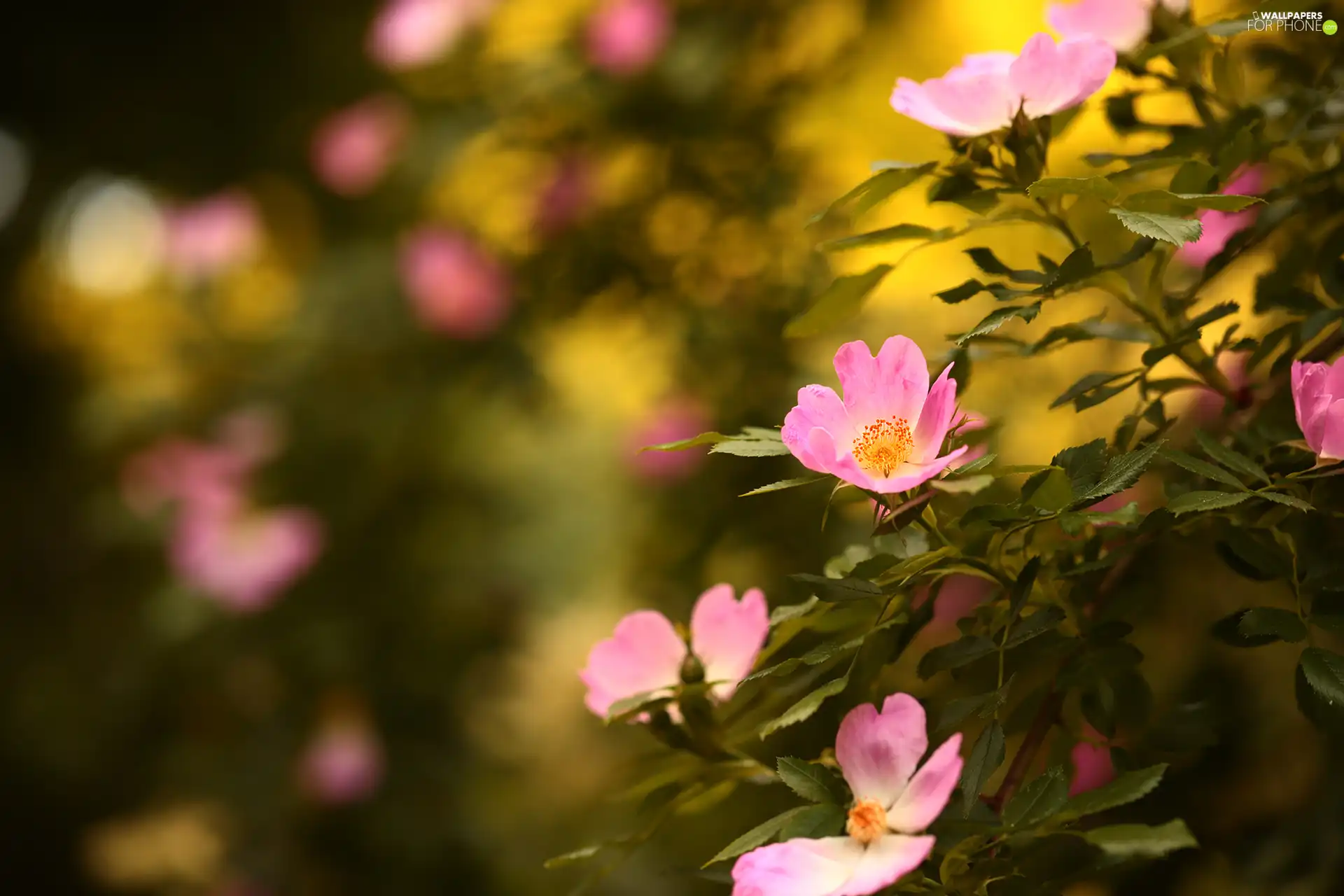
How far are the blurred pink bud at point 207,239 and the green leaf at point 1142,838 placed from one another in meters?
1.39

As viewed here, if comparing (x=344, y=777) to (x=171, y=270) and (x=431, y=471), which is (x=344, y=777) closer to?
(x=431, y=471)

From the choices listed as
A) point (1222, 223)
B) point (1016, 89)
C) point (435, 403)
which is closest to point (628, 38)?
point (435, 403)

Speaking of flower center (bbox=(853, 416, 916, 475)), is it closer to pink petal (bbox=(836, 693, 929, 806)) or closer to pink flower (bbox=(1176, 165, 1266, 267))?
pink petal (bbox=(836, 693, 929, 806))

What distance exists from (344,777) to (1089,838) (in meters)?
1.14

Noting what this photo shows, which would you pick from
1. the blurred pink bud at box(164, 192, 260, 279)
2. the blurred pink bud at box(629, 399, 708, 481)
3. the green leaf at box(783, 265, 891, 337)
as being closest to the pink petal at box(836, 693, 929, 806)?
the green leaf at box(783, 265, 891, 337)

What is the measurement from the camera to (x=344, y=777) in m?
1.25

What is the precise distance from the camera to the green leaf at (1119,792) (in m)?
0.24

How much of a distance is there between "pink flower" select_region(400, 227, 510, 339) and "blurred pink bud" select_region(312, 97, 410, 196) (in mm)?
158

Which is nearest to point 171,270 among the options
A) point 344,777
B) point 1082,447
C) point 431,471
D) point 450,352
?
point 431,471

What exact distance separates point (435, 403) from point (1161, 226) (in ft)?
3.14

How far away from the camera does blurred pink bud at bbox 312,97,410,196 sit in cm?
125

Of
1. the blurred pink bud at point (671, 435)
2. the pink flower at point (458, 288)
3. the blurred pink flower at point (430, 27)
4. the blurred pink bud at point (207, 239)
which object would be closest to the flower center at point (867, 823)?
the blurred pink bud at point (671, 435)

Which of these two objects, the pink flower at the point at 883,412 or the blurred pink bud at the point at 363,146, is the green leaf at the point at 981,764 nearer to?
the pink flower at the point at 883,412

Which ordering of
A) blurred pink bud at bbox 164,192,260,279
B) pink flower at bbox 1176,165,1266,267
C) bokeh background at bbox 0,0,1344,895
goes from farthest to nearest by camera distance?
blurred pink bud at bbox 164,192,260,279, bokeh background at bbox 0,0,1344,895, pink flower at bbox 1176,165,1266,267
